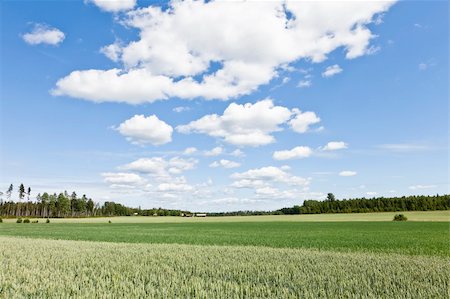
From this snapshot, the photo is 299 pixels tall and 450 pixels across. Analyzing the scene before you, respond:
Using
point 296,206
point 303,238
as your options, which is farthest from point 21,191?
point 303,238

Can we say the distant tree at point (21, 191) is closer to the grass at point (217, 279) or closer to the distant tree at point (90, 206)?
the distant tree at point (90, 206)

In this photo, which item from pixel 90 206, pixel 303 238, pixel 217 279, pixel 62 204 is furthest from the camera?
pixel 90 206

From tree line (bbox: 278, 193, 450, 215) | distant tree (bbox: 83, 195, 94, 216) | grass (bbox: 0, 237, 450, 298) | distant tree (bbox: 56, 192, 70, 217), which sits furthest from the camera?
distant tree (bbox: 83, 195, 94, 216)

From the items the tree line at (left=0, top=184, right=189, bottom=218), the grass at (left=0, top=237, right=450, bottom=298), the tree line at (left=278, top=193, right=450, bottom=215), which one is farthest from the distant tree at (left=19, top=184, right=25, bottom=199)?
the grass at (left=0, top=237, right=450, bottom=298)

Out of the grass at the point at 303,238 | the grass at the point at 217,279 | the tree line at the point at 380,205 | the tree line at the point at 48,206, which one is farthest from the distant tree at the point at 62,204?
the grass at the point at 217,279

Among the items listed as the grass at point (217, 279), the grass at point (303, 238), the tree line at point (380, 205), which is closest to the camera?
the grass at point (217, 279)

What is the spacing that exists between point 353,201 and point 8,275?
145 m

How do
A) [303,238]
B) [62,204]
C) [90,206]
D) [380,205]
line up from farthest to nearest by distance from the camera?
[90,206], [62,204], [380,205], [303,238]

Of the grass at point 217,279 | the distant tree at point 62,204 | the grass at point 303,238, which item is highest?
the distant tree at point 62,204

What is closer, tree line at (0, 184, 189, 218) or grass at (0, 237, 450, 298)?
grass at (0, 237, 450, 298)

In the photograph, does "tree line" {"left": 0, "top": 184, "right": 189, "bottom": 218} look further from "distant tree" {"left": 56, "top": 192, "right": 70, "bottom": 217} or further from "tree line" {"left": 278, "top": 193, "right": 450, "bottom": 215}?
"tree line" {"left": 278, "top": 193, "right": 450, "bottom": 215}

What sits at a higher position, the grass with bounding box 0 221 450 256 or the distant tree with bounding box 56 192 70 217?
the distant tree with bounding box 56 192 70 217

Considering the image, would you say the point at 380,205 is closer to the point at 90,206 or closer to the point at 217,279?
the point at 217,279

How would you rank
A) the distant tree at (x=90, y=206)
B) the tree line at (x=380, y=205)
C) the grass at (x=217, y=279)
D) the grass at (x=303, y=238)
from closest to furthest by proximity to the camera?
the grass at (x=217, y=279) < the grass at (x=303, y=238) < the tree line at (x=380, y=205) < the distant tree at (x=90, y=206)
